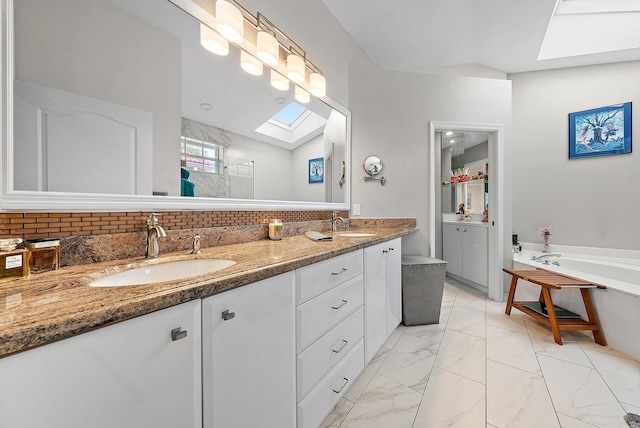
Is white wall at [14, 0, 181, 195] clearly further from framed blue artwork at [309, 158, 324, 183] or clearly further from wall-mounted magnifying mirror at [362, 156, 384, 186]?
wall-mounted magnifying mirror at [362, 156, 384, 186]

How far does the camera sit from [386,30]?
243 centimetres

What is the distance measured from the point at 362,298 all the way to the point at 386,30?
255cm

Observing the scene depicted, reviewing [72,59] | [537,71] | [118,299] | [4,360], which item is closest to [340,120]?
[72,59]

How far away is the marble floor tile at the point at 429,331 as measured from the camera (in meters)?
1.96

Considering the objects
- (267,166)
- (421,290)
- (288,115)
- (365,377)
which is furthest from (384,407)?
(288,115)

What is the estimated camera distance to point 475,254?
3002mm

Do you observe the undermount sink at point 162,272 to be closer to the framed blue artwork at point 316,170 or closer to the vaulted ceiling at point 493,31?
the framed blue artwork at point 316,170

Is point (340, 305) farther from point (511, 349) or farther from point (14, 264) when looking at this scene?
point (511, 349)

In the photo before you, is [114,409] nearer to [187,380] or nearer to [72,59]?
[187,380]

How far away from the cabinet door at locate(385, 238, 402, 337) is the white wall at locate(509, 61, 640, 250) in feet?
7.54

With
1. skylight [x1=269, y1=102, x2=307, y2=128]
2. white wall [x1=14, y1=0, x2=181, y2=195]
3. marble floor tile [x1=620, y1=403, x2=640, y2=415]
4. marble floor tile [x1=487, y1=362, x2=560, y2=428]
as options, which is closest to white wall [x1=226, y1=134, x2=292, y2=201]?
skylight [x1=269, y1=102, x2=307, y2=128]

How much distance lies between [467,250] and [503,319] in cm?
103

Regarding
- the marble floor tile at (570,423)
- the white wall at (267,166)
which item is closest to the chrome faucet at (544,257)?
the marble floor tile at (570,423)

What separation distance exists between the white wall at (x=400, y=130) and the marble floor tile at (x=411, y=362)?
37.1 inches
